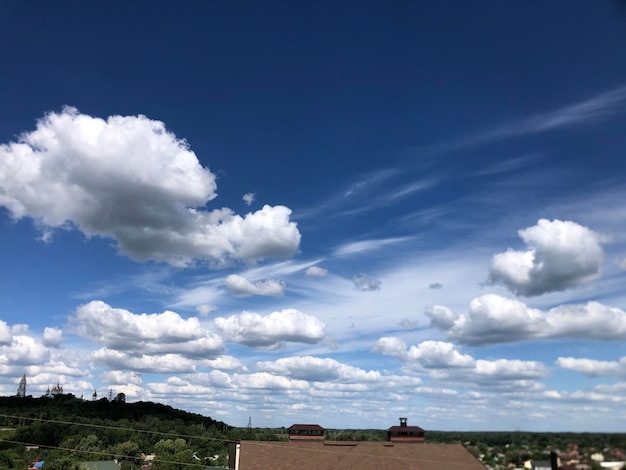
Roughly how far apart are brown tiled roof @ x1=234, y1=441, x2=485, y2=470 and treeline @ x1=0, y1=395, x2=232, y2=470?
186ft

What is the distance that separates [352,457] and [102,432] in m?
110

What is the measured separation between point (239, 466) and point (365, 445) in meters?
12.3

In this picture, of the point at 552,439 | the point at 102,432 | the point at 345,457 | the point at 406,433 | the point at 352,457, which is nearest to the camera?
the point at 552,439

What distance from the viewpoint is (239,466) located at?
37.8 metres

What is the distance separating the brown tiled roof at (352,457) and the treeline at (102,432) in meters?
56.7

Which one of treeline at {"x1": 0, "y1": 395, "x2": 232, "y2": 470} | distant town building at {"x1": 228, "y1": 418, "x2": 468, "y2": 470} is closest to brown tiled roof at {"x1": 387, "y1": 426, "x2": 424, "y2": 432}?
distant town building at {"x1": 228, "y1": 418, "x2": 468, "y2": 470}

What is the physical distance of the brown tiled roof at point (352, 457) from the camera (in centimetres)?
3559

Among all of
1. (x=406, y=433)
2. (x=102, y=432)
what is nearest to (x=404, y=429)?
(x=406, y=433)

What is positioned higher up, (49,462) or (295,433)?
(295,433)

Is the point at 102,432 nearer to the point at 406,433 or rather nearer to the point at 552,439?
the point at 406,433

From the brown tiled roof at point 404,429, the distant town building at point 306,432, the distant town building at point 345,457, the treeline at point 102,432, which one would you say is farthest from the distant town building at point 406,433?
the treeline at point 102,432

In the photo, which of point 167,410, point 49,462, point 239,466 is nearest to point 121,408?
point 167,410

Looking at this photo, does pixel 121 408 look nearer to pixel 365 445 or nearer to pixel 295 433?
pixel 295 433

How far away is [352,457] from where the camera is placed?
129 ft
